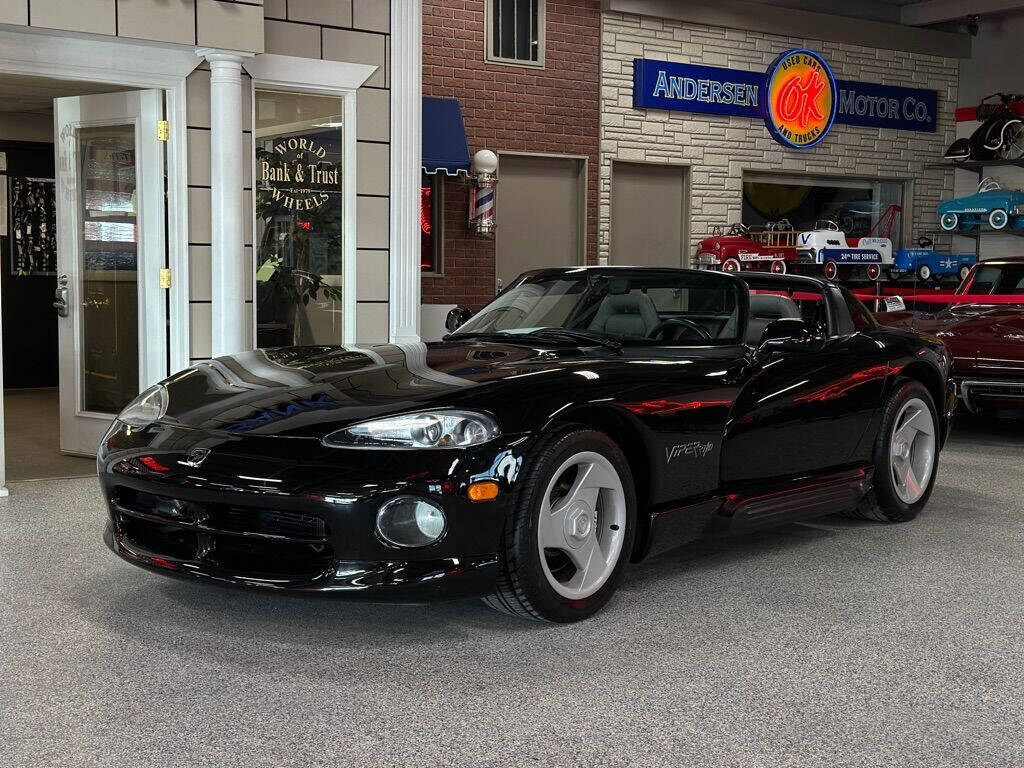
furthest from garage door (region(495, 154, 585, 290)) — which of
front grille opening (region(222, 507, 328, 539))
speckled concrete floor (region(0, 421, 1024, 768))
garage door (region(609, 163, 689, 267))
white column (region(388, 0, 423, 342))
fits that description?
front grille opening (region(222, 507, 328, 539))

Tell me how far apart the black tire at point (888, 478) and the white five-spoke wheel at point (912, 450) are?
0.08 ft

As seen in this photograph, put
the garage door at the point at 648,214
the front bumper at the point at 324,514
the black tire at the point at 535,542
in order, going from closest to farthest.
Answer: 1. the front bumper at the point at 324,514
2. the black tire at the point at 535,542
3. the garage door at the point at 648,214

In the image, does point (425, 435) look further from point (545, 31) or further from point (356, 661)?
point (545, 31)

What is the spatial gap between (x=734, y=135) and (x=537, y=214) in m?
2.89

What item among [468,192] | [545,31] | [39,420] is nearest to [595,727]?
[39,420]

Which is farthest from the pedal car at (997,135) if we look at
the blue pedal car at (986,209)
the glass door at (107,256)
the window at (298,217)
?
the glass door at (107,256)

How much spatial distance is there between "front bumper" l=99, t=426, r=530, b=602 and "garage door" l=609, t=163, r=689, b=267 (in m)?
→ 9.81

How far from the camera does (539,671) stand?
10.2ft

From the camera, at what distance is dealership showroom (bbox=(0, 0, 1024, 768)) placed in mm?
2844

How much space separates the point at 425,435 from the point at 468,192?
8.59m

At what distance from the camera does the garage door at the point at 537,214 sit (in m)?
12.1

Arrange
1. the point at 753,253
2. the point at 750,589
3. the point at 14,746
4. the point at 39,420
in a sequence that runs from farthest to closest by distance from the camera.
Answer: the point at 753,253 → the point at 39,420 → the point at 750,589 → the point at 14,746

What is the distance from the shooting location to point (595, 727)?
2715 mm

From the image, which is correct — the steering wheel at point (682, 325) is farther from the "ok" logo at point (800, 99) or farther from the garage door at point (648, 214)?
the "ok" logo at point (800, 99)
